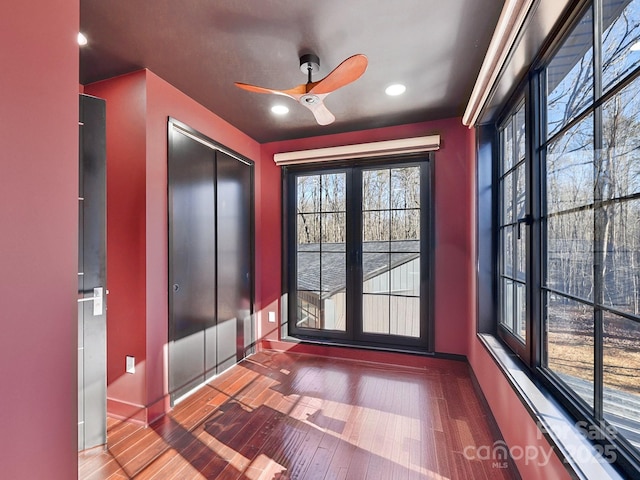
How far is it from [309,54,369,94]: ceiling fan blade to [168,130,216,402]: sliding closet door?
1325 millimetres

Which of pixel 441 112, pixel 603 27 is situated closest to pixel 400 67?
pixel 441 112

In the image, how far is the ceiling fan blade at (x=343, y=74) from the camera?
1.57m

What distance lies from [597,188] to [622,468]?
0.94 m

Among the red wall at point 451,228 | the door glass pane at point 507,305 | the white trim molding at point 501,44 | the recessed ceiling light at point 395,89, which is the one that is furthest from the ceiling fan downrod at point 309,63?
the door glass pane at point 507,305

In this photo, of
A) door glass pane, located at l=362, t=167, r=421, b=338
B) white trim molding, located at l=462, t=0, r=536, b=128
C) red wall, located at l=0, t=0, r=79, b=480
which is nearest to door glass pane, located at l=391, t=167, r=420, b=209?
door glass pane, located at l=362, t=167, r=421, b=338

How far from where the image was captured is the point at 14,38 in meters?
0.84

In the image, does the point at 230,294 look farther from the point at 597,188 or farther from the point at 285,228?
the point at 597,188

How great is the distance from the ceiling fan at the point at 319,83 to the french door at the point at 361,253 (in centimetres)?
133

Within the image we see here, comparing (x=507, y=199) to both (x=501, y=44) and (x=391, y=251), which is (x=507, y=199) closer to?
(x=501, y=44)

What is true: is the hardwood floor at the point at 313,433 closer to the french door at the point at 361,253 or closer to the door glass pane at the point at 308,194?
the french door at the point at 361,253

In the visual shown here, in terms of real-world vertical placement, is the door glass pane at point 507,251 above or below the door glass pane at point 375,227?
below

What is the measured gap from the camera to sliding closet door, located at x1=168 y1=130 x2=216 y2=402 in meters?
2.39

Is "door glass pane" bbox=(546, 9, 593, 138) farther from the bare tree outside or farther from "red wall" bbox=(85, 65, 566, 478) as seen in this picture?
"red wall" bbox=(85, 65, 566, 478)

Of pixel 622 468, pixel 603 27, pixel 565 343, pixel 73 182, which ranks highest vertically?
pixel 603 27
